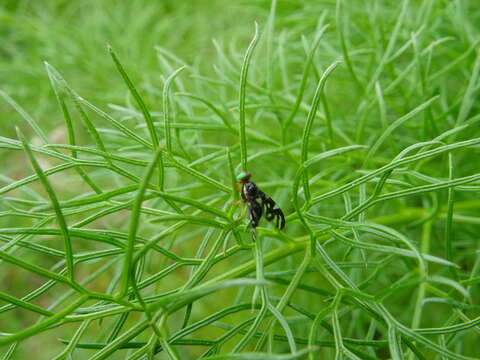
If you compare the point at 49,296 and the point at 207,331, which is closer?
the point at 207,331

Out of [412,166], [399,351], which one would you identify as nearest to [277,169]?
[412,166]

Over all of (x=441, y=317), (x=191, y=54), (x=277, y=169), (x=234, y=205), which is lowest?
(x=441, y=317)

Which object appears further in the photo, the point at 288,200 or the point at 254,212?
the point at 288,200

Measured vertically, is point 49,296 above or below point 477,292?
above

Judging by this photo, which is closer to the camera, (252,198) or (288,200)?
(252,198)

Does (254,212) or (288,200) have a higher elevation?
(254,212)

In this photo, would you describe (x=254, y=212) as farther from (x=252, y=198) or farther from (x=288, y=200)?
(x=288, y=200)

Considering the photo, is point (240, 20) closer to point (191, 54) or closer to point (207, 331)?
point (191, 54)

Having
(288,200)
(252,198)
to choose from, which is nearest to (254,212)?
(252,198)
